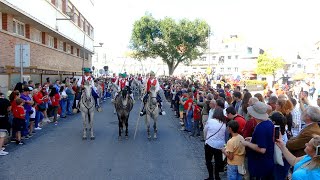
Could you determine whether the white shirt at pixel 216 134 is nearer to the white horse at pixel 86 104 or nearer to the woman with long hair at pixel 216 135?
the woman with long hair at pixel 216 135

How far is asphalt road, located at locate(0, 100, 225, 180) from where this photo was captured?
9172mm

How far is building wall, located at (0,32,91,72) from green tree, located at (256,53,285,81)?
1356 inches

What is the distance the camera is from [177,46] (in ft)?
204

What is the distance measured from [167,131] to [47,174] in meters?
7.77

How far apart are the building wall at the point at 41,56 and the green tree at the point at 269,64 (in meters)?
34.4

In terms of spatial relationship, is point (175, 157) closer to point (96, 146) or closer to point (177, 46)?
point (96, 146)

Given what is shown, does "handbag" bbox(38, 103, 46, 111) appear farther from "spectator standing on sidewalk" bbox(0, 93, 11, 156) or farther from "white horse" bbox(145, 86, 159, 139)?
"spectator standing on sidewalk" bbox(0, 93, 11, 156)

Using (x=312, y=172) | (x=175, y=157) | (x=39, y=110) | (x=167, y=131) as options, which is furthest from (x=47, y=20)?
(x=312, y=172)

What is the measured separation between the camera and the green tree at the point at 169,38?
61094mm

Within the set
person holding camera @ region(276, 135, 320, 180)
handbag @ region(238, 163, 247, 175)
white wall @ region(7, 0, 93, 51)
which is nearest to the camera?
person holding camera @ region(276, 135, 320, 180)

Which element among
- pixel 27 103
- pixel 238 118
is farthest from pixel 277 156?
pixel 27 103

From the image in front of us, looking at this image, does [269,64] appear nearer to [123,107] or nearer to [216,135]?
[123,107]

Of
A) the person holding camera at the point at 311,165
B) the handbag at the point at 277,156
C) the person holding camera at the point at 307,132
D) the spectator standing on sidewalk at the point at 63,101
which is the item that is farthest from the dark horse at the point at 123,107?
the person holding camera at the point at 311,165

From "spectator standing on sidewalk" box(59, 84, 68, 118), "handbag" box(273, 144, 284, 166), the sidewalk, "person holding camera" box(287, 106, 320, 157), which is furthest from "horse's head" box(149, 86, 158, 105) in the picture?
"person holding camera" box(287, 106, 320, 157)
